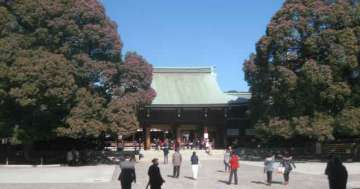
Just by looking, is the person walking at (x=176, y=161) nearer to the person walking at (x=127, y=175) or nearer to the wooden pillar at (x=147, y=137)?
the person walking at (x=127, y=175)

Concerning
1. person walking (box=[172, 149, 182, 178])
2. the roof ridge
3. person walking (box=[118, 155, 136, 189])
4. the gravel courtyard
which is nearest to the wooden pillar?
the roof ridge

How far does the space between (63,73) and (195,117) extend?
724 inches

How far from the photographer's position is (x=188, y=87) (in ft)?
171

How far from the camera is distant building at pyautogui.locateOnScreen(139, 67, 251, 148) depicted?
46.7 metres

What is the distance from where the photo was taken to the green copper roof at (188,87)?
48.3m

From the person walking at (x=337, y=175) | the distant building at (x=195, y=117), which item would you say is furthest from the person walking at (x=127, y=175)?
the distant building at (x=195, y=117)

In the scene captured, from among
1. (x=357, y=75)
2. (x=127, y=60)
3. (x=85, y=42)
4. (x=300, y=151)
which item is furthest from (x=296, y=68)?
(x=85, y=42)

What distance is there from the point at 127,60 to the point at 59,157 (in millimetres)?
8106

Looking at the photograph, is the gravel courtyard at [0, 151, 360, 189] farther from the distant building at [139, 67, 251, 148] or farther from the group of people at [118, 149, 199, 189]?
the distant building at [139, 67, 251, 148]

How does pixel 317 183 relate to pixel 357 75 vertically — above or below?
below

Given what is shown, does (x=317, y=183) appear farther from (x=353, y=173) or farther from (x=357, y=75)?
(x=357, y=75)

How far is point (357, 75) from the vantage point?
35.2 metres

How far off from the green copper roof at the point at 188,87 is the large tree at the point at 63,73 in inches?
503

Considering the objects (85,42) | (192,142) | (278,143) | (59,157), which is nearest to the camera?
(85,42)
